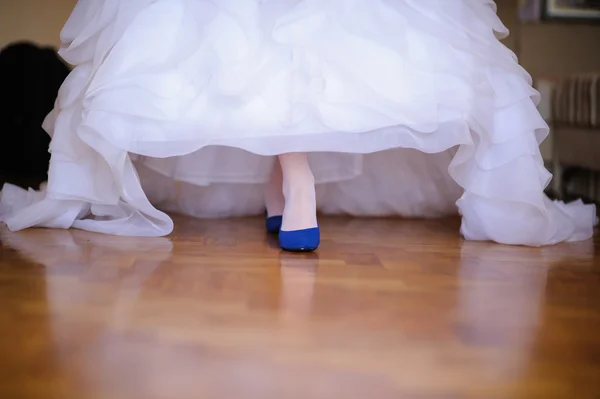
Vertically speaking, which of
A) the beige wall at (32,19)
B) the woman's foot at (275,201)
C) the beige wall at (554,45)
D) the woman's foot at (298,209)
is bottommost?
the beige wall at (554,45)

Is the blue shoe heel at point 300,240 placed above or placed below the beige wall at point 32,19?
below

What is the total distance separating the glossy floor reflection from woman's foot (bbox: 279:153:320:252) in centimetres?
3

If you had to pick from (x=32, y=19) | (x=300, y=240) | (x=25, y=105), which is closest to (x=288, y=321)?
(x=300, y=240)

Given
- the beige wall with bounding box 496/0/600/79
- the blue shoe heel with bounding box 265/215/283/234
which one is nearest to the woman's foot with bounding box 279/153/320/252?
the blue shoe heel with bounding box 265/215/283/234

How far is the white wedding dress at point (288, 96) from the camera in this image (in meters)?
1.16

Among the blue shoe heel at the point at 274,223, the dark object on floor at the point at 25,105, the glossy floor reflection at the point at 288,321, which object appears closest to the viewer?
the glossy floor reflection at the point at 288,321

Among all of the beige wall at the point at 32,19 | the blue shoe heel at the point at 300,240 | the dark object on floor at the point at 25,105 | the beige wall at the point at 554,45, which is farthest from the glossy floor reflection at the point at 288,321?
the beige wall at the point at 554,45

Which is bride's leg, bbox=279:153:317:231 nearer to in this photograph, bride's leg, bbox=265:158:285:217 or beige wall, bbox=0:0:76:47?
bride's leg, bbox=265:158:285:217

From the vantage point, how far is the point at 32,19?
3.01 metres

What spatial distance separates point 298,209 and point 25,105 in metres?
1.88

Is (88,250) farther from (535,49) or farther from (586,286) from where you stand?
(535,49)

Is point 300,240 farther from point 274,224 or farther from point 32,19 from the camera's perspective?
point 32,19

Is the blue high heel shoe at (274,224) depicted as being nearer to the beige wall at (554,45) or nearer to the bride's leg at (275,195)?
the bride's leg at (275,195)

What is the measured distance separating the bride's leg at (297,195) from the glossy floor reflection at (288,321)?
0.06 m
